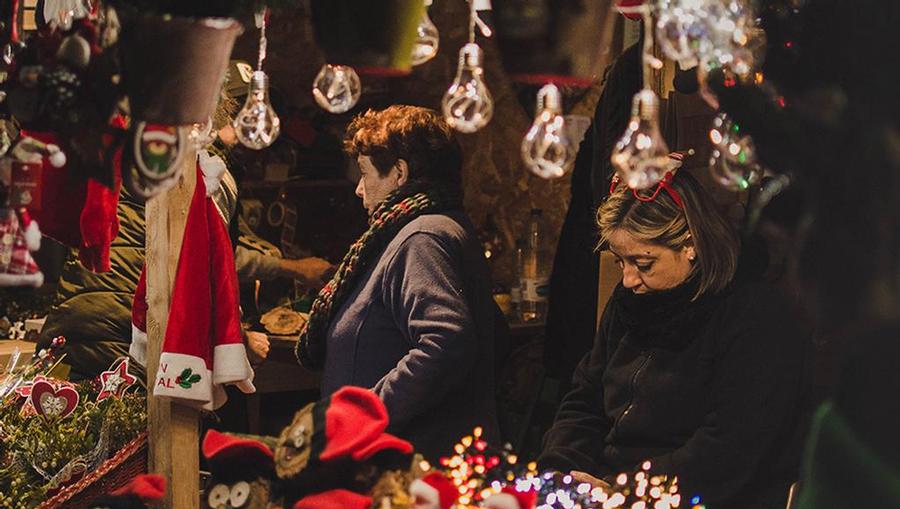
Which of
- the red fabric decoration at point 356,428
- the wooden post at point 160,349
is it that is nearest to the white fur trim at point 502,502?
the red fabric decoration at point 356,428

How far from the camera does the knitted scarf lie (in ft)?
10.7

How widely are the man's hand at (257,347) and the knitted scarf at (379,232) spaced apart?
946 mm

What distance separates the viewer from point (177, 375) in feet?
9.93

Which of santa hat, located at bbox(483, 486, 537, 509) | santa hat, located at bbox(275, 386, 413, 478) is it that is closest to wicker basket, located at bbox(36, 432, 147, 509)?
santa hat, located at bbox(275, 386, 413, 478)

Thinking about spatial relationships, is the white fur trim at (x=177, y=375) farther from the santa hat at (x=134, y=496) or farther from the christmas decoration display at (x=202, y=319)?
the santa hat at (x=134, y=496)

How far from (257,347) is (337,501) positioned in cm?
261

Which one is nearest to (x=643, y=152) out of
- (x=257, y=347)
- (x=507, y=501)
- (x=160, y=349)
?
(x=507, y=501)

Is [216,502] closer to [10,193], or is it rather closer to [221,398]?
[10,193]

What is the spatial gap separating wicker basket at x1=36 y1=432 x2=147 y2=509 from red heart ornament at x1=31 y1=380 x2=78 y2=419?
0.18 meters

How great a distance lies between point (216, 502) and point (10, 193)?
53 cm

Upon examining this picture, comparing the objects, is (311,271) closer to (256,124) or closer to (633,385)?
(633,385)

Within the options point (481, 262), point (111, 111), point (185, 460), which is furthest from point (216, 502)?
point (481, 262)

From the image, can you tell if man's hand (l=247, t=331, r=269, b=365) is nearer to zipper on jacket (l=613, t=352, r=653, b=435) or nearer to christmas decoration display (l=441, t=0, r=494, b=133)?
zipper on jacket (l=613, t=352, r=653, b=435)

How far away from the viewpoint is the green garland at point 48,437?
9.92 ft
